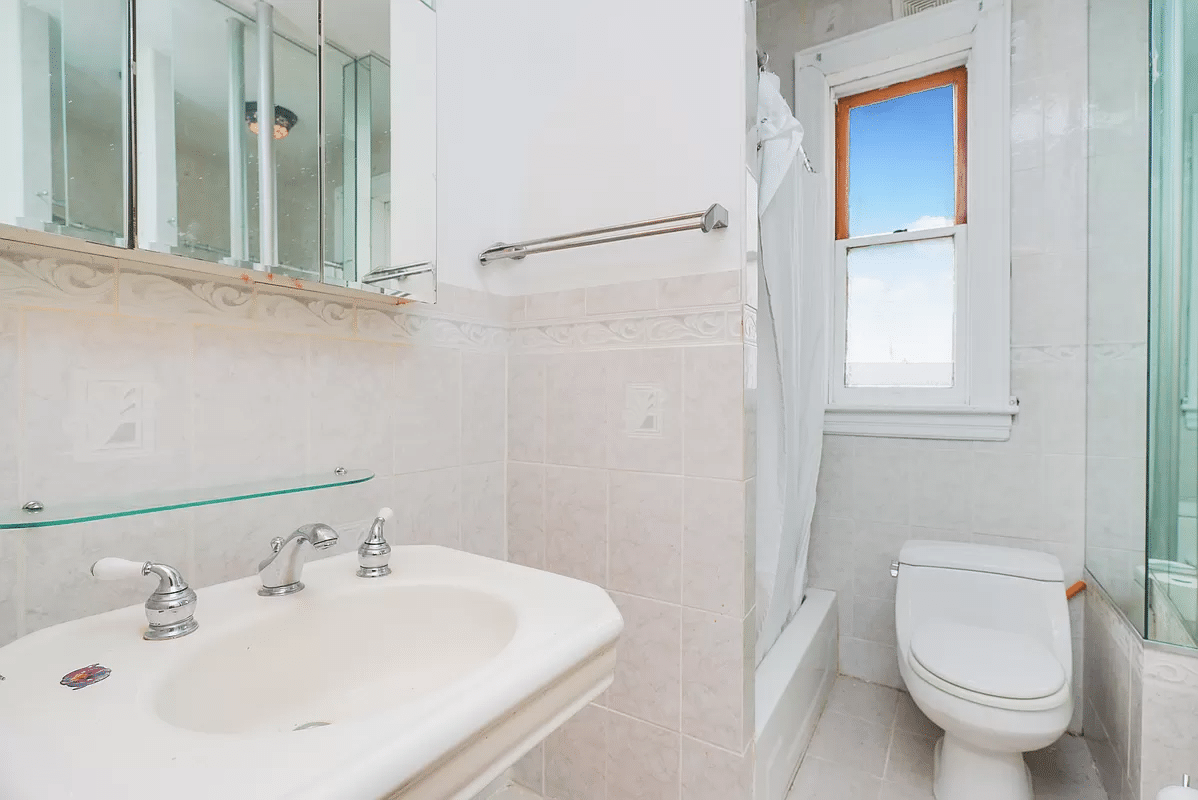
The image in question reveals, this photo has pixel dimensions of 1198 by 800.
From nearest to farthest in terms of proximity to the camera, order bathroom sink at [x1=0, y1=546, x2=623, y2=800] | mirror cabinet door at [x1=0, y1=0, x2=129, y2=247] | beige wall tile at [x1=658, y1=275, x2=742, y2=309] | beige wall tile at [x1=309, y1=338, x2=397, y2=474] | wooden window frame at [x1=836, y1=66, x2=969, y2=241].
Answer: bathroom sink at [x1=0, y1=546, x2=623, y2=800], mirror cabinet door at [x1=0, y1=0, x2=129, y2=247], beige wall tile at [x1=309, y1=338, x2=397, y2=474], beige wall tile at [x1=658, y1=275, x2=742, y2=309], wooden window frame at [x1=836, y1=66, x2=969, y2=241]

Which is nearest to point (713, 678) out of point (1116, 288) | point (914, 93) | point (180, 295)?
point (180, 295)

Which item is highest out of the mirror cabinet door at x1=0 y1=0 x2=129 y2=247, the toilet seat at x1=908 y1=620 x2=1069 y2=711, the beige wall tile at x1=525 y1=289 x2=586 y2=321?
the mirror cabinet door at x1=0 y1=0 x2=129 y2=247

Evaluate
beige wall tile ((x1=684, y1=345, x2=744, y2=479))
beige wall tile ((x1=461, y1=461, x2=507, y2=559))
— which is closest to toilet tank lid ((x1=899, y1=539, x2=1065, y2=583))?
beige wall tile ((x1=684, y1=345, x2=744, y2=479))

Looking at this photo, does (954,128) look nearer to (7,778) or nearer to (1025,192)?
(1025,192)

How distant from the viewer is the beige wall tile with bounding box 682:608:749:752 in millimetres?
1041

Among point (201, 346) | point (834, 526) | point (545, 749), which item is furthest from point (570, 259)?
point (834, 526)

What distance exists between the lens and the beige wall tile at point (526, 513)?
1.29 m

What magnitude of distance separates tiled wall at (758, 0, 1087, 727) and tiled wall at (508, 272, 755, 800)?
1.17 m

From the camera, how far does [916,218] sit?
77.7 inches

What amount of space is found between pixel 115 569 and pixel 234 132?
60 cm

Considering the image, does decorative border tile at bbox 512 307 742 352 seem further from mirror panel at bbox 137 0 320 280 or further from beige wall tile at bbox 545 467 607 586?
mirror panel at bbox 137 0 320 280

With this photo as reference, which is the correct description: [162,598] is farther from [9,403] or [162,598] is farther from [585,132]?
[585,132]

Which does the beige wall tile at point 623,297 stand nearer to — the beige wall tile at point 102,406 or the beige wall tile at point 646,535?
the beige wall tile at point 646,535

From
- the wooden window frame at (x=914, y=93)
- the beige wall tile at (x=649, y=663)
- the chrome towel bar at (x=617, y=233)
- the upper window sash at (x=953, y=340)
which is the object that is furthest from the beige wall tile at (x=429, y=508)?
→ the wooden window frame at (x=914, y=93)
